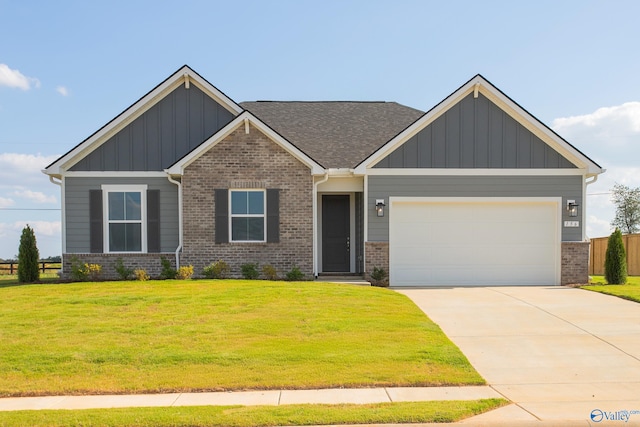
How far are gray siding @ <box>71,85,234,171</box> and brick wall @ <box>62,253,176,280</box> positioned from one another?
2538mm

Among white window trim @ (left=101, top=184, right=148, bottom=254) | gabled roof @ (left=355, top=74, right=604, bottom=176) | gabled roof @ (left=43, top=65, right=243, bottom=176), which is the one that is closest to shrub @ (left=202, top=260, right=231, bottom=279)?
white window trim @ (left=101, top=184, right=148, bottom=254)

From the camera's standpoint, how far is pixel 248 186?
49.4 feet

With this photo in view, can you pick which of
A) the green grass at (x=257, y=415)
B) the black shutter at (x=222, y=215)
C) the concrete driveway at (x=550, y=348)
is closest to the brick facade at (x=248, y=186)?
the black shutter at (x=222, y=215)

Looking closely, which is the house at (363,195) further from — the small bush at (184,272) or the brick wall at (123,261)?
the small bush at (184,272)

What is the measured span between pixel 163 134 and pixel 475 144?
9153mm

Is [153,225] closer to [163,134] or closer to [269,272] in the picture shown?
[163,134]

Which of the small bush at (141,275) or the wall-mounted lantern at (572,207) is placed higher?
the wall-mounted lantern at (572,207)

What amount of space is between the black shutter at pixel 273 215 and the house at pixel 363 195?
0.03 m

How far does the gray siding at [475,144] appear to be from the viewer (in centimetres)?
1519

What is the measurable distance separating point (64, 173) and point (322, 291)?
28.7ft

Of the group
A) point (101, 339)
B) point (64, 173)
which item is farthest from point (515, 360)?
point (64, 173)

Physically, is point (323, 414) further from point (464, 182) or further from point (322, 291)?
point (464, 182)

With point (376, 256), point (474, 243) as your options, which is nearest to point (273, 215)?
point (376, 256)

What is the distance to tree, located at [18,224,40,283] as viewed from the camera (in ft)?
50.3
